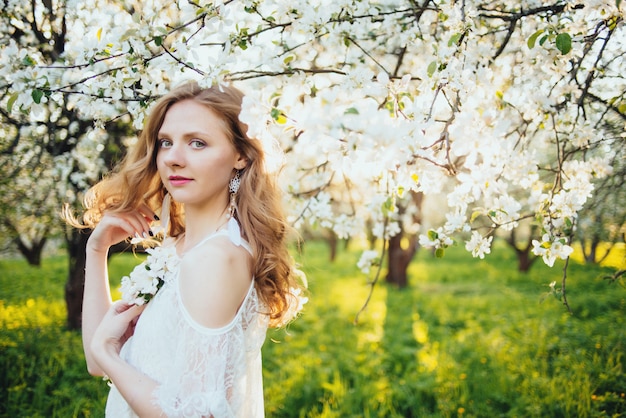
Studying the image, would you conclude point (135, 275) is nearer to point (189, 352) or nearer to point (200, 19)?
point (189, 352)

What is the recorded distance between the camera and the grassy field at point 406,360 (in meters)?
3.57

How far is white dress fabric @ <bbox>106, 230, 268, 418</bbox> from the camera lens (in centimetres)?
140

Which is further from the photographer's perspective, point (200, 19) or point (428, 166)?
point (200, 19)

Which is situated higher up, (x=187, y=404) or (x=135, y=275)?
(x=135, y=275)

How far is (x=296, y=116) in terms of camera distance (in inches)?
51.1

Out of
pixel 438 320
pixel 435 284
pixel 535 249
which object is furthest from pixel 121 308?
pixel 435 284

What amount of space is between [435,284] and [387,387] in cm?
831

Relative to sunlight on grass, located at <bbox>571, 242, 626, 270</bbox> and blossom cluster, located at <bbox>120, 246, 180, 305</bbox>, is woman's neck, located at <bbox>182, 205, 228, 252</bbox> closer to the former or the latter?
blossom cluster, located at <bbox>120, 246, 180, 305</bbox>

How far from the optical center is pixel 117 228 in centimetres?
202

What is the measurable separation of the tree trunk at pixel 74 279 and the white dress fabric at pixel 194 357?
3.43 meters

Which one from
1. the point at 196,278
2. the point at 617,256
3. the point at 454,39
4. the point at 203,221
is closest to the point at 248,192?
the point at 203,221

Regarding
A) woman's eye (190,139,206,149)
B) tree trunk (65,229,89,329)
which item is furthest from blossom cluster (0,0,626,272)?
tree trunk (65,229,89,329)

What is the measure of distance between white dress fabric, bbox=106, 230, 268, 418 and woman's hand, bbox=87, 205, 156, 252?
15.6 inches

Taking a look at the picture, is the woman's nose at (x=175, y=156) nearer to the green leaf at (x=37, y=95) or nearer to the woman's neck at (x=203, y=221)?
the woman's neck at (x=203, y=221)
